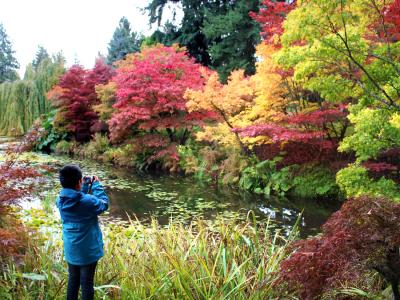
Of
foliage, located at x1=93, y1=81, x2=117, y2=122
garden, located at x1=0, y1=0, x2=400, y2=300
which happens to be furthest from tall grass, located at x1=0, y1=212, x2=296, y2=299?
foliage, located at x1=93, y1=81, x2=117, y2=122

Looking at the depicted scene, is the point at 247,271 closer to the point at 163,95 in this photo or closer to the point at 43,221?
the point at 43,221

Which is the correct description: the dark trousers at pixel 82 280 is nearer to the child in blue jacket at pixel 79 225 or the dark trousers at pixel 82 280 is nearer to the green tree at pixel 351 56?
the child in blue jacket at pixel 79 225

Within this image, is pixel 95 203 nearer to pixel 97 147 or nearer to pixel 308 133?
pixel 308 133

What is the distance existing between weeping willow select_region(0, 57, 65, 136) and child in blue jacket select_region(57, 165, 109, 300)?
22019 millimetres

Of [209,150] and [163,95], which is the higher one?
[163,95]

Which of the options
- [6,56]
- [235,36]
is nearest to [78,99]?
[235,36]

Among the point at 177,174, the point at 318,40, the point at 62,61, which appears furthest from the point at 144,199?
the point at 62,61

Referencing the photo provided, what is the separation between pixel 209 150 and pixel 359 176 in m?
7.54

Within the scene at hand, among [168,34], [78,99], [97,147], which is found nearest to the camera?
[97,147]

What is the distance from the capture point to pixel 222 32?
18.2 meters

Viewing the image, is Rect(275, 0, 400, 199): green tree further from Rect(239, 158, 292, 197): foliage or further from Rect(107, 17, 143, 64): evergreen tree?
Rect(107, 17, 143, 64): evergreen tree

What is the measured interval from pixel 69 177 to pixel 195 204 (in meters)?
6.48

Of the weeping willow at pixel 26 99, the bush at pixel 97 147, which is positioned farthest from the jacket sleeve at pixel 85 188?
the weeping willow at pixel 26 99

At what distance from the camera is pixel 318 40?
4.26 meters
